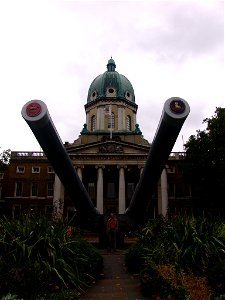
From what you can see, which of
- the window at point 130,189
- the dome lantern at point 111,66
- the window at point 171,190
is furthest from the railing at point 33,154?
the dome lantern at point 111,66

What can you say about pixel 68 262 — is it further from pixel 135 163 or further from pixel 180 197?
pixel 180 197

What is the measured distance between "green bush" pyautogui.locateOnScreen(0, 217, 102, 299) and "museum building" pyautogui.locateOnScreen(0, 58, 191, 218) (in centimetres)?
3066

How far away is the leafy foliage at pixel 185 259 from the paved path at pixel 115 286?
315 millimetres

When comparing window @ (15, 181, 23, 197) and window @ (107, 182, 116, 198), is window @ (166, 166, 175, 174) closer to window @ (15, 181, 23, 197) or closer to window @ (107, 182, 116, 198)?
window @ (107, 182, 116, 198)

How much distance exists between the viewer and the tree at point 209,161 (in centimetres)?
3008

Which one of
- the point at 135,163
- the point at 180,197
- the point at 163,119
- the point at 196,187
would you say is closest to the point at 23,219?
the point at 163,119

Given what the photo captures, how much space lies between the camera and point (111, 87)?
49.5 metres

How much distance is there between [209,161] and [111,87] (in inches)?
901

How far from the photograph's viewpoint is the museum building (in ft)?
135

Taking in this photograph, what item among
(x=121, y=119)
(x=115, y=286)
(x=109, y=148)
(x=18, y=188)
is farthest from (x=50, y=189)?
(x=115, y=286)

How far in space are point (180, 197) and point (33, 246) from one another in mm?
38243

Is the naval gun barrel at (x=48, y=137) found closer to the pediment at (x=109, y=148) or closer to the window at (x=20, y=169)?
the pediment at (x=109, y=148)

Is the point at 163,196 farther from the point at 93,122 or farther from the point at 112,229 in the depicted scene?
the point at 112,229

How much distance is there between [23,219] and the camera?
26.5 feet
